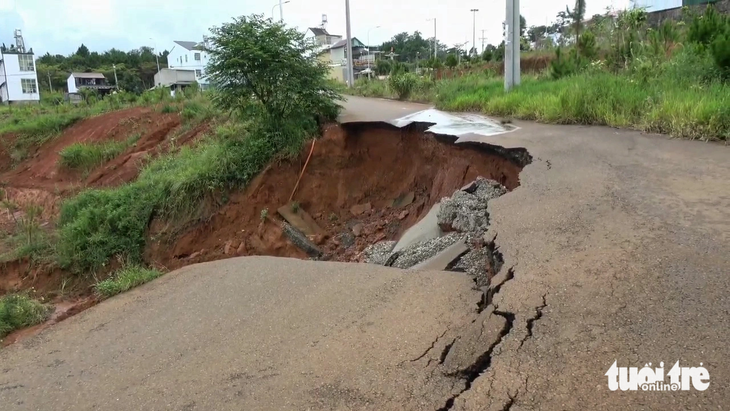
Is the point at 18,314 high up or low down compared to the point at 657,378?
down

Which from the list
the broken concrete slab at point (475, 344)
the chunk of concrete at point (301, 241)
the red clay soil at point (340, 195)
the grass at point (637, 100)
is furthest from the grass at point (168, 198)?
the broken concrete slab at point (475, 344)

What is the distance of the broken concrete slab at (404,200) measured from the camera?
10.4 metres

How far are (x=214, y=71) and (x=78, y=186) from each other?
30.6 ft

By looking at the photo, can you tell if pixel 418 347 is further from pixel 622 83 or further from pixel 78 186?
pixel 78 186

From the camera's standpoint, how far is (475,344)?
3.23 metres

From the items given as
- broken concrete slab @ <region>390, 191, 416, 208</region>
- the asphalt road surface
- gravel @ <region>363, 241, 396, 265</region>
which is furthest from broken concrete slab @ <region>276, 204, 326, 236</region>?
the asphalt road surface

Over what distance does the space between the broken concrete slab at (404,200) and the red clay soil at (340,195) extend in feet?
0.35

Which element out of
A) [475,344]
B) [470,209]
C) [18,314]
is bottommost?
[18,314]

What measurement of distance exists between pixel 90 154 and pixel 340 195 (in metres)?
12.2

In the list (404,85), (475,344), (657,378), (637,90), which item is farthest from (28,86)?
(657,378)

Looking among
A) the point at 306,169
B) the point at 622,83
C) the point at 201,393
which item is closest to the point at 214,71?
the point at 306,169

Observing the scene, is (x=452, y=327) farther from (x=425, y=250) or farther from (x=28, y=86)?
(x=28, y=86)

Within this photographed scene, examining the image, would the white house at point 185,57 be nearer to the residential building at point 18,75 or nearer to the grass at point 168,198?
the residential building at point 18,75

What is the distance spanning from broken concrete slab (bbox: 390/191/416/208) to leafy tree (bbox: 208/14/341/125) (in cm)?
276
